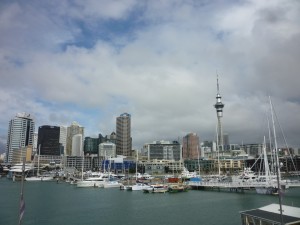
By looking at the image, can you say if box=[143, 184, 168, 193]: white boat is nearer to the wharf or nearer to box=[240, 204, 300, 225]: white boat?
the wharf

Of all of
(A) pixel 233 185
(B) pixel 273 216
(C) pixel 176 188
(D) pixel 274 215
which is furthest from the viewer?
(C) pixel 176 188

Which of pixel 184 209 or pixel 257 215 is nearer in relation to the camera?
pixel 257 215

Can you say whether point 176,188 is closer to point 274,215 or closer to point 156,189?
point 156,189

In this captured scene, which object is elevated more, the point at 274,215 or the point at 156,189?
the point at 274,215

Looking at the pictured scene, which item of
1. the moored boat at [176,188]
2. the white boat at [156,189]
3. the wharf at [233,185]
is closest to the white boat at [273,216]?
the wharf at [233,185]

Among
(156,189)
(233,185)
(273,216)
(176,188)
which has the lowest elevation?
(156,189)

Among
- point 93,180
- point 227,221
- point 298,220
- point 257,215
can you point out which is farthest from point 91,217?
point 93,180

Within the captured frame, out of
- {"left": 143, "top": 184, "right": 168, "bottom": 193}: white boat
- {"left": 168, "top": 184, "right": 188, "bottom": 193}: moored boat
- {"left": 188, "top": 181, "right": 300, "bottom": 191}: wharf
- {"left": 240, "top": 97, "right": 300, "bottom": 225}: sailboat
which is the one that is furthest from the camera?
{"left": 168, "top": 184, "right": 188, "bottom": 193}: moored boat

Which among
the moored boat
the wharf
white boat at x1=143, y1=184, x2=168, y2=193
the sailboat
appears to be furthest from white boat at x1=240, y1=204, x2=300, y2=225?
the moored boat

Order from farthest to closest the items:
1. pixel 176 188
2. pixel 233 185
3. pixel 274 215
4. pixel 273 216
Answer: pixel 176 188
pixel 233 185
pixel 274 215
pixel 273 216

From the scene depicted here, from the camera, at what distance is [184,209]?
204 ft

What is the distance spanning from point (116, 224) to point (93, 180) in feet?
286

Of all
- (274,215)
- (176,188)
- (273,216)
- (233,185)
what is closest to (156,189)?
(176,188)

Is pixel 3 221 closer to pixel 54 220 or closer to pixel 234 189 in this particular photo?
pixel 54 220
